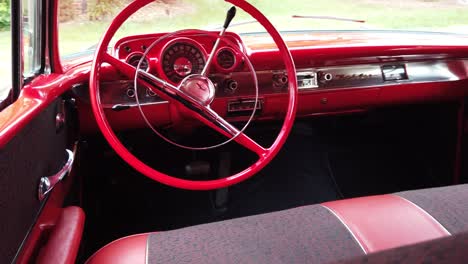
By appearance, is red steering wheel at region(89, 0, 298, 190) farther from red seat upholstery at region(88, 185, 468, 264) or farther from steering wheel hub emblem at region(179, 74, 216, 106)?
red seat upholstery at region(88, 185, 468, 264)

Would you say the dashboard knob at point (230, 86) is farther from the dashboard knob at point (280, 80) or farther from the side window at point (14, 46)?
the side window at point (14, 46)

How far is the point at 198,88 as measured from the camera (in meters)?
1.67

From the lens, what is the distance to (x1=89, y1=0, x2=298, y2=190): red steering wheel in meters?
1.53

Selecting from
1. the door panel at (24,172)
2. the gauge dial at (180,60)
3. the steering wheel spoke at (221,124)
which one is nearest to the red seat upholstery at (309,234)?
the door panel at (24,172)

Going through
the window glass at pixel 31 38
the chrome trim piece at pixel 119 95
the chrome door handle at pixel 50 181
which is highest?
the window glass at pixel 31 38

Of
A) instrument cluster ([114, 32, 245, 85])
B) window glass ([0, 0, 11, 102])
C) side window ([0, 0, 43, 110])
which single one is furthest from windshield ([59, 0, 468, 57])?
window glass ([0, 0, 11, 102])

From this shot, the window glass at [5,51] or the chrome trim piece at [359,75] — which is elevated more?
the window glass at [5,51]

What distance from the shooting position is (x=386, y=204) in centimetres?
150

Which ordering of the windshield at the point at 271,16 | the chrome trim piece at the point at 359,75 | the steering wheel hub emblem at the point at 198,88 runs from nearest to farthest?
1. the steering wheel hub emblem at the point at 198,88
2. the windshield at the point at 271,16
3. the chrome trim piece at the point at 359,75

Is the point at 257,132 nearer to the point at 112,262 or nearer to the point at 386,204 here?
the point at 386,204

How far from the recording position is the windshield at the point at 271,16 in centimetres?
176

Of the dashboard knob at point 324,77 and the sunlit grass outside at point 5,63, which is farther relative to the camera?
the dashboard knob at point 324,77

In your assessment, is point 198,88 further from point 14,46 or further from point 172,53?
point 14,46

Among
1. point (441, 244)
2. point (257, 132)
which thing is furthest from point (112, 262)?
point (257, 132)
